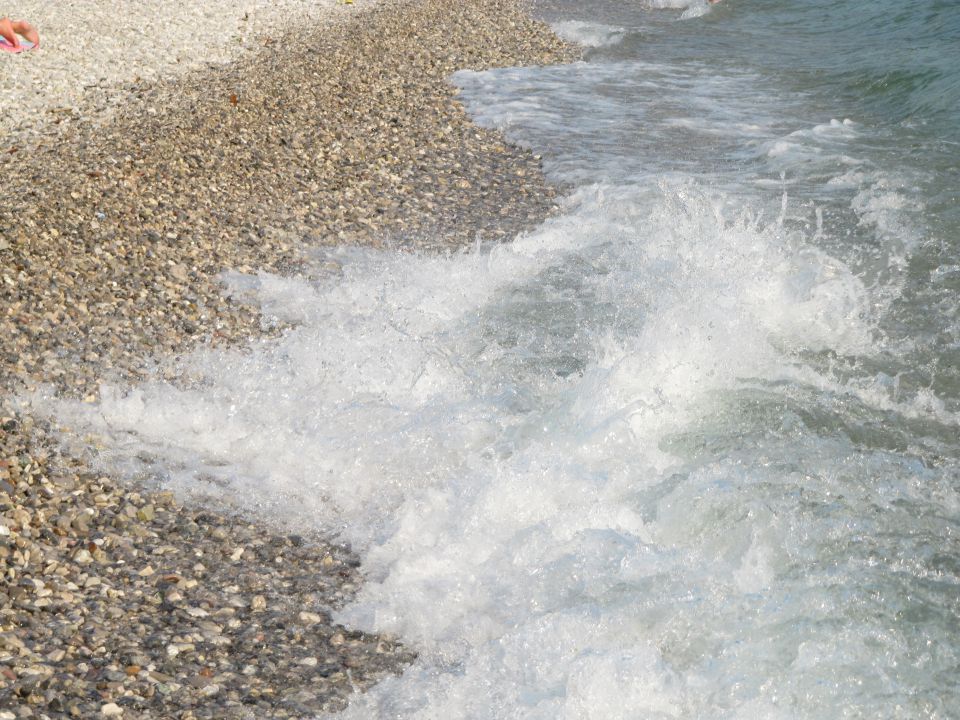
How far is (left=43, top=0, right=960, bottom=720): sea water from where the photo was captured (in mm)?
4441

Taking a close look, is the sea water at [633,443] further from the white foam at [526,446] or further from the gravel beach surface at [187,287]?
the gravel beach surface at [187,287]

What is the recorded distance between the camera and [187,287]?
732 cm

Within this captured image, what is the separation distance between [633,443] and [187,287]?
338cm

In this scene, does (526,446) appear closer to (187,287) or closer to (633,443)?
(633,443)

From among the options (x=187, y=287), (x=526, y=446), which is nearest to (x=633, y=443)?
(x=526, y=446)

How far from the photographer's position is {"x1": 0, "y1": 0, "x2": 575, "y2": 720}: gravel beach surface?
4.23 m

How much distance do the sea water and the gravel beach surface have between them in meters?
0.29

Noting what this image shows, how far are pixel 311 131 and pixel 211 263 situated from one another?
3.26m

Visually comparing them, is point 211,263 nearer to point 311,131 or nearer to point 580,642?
point 311,131

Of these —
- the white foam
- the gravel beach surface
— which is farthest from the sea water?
the gravel beach surface

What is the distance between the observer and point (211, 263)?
7734mm

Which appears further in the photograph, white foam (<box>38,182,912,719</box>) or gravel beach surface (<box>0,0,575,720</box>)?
white foam (<box>38,182,912,719</box>)

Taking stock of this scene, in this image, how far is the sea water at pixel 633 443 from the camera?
175 inches

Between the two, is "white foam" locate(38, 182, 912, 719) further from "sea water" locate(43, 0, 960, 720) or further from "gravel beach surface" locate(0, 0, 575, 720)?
"gravel beach surface" locate(0, 0, 575, 720)
